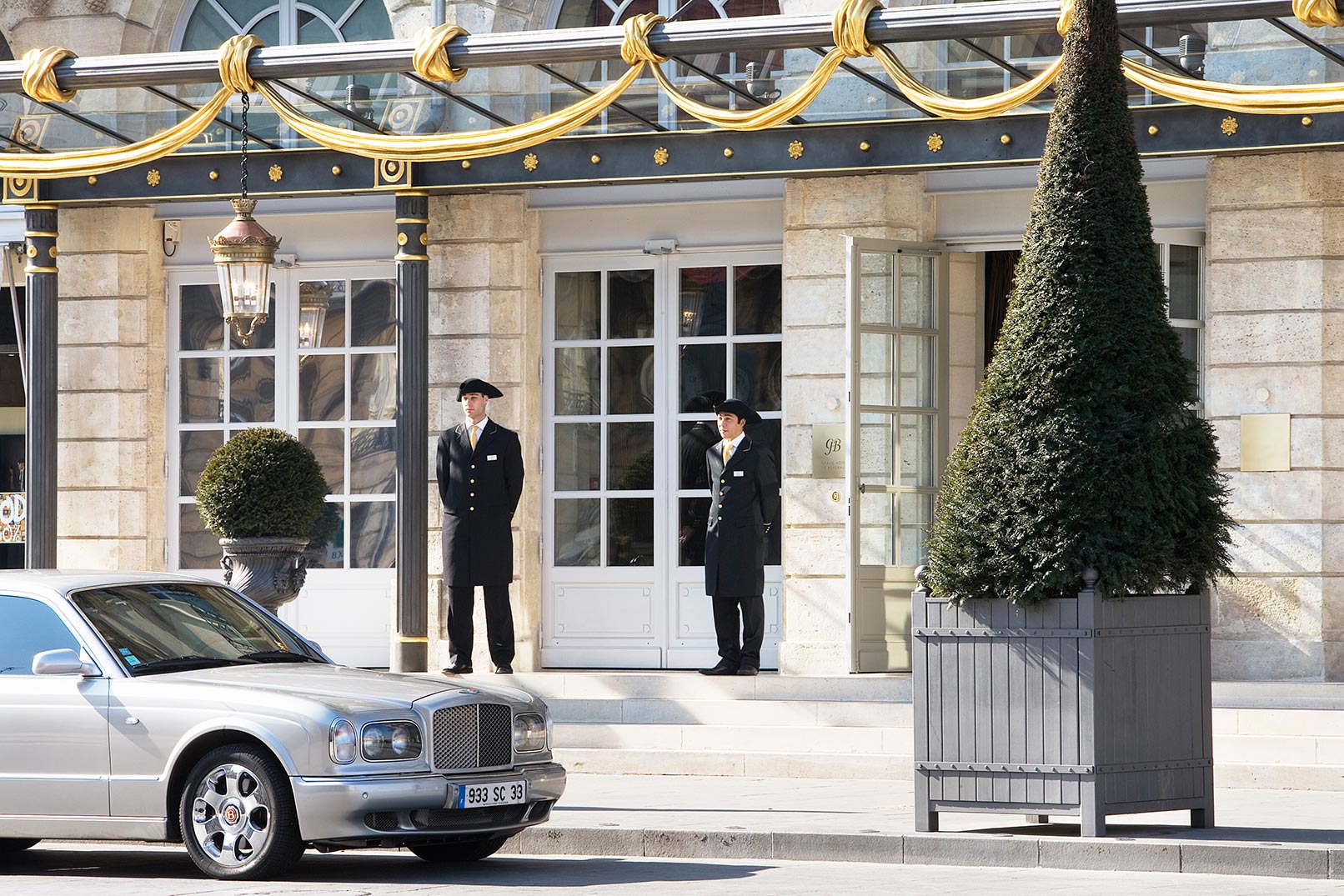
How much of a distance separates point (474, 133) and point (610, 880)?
22.5ft

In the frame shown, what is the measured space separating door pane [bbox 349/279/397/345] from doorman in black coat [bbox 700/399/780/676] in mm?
3300

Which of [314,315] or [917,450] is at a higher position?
[314,315]

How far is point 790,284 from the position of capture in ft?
50.4

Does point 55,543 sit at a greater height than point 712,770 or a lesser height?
greater

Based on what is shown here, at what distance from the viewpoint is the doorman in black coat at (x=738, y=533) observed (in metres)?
14.3

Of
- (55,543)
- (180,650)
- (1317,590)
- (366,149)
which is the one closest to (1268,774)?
(1317,590)

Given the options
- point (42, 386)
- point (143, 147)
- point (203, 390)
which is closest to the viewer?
point (143, 147)

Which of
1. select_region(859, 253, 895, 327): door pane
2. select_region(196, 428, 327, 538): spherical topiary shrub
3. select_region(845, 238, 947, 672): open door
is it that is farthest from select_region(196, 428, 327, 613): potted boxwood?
select_region(859, 253, 895, 327): door pane

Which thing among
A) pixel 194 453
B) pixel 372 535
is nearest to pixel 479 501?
pixel 372 535

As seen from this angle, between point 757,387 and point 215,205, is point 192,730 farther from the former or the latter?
point 215,205

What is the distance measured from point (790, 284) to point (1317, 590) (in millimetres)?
4217

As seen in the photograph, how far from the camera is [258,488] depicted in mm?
13352

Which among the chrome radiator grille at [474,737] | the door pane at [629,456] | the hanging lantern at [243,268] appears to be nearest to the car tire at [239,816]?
the chrome radiator grille at [474,737]

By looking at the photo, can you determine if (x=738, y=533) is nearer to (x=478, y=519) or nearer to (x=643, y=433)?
(x=478, y=519)
